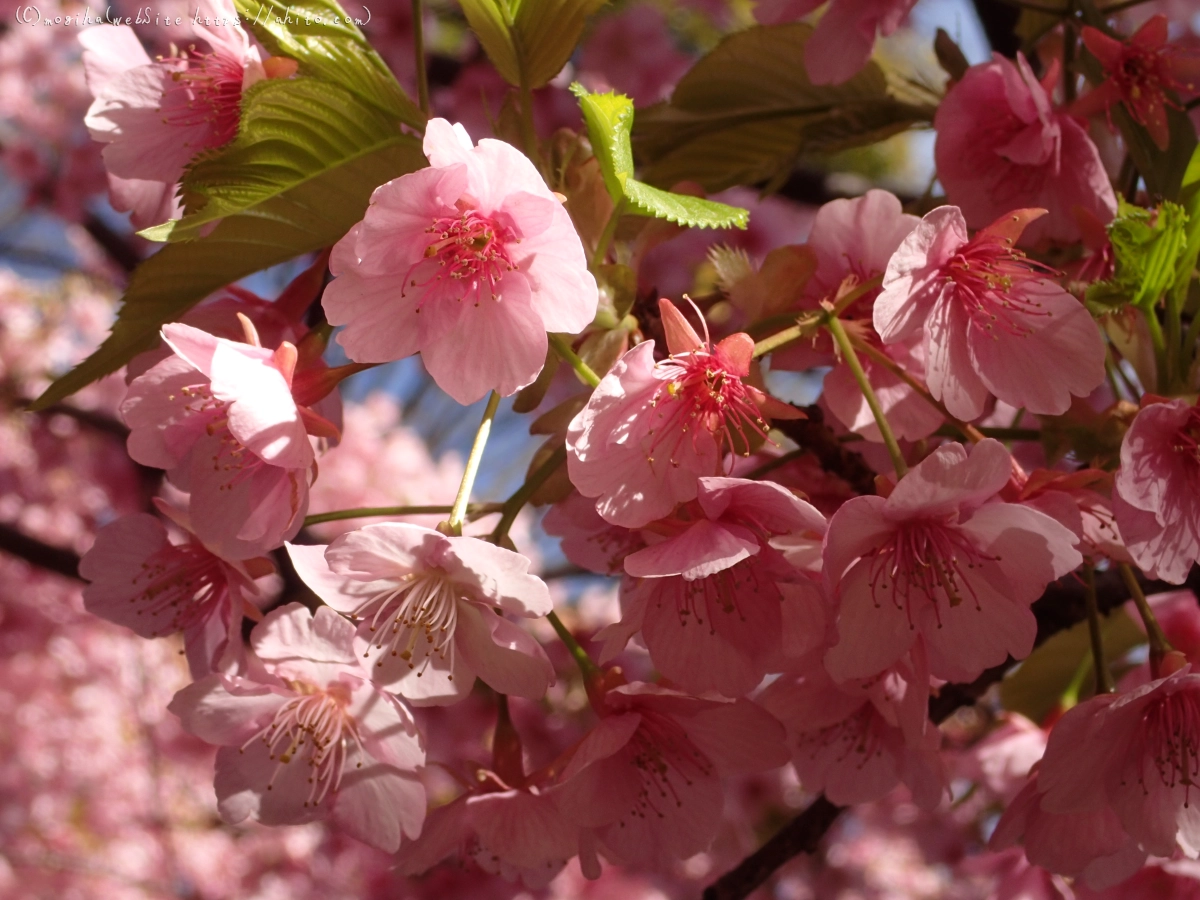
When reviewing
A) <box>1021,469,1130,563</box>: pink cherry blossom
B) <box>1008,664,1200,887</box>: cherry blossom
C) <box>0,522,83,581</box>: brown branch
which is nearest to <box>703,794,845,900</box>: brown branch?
→ <box>1008,664,1200,887</box>: cherry blossom

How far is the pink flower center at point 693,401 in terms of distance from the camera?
712 millimetres

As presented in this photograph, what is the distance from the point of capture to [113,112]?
902 mm

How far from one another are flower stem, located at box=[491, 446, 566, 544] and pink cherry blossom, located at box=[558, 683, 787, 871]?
0.16 meters

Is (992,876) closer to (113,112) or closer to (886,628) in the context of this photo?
(886,628)

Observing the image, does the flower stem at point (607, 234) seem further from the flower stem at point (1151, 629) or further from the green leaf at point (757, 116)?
the flower stem at point (1151, 629)

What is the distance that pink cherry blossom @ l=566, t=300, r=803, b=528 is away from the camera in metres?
0.69

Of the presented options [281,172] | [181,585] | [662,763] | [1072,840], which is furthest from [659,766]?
[281,172]

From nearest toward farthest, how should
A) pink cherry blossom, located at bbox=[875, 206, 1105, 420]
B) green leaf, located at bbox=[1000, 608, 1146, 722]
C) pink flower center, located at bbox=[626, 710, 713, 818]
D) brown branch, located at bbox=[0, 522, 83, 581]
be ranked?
pink cherry blossom, located at bbox=[875, 206, 1105, 420], pink flower center, located at bbox=[626, 710, 713, 818], green leaf, located at bbox=[1000, 608, 1146, 722], brown branch, located at bbox=[0, 522, 83, 581]

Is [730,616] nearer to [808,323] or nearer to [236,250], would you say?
[808,323]

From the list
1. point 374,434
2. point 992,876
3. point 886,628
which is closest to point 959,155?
point 886,628

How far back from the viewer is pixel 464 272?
30.1 inches

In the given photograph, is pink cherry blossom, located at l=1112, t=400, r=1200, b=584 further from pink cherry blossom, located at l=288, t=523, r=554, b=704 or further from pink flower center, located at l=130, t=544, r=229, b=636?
pink flower center, located at l=130, t=544, r=229, b=636

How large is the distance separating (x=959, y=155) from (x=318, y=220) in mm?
622

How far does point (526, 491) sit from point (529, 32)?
1.22 ft
